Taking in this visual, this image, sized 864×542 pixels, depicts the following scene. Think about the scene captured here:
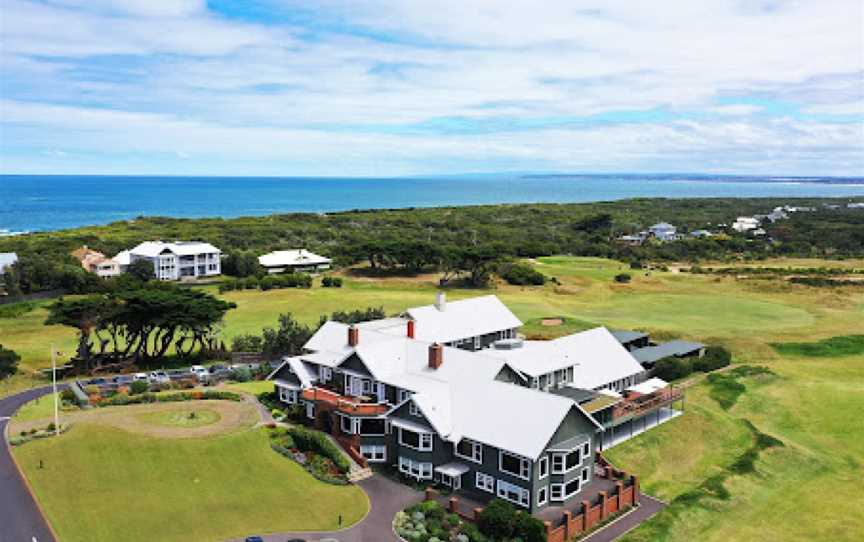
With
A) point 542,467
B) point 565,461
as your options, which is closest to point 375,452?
point 542,467

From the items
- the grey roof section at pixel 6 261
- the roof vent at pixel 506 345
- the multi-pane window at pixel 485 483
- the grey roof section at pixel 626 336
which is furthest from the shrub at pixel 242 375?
the grey roof section at pixel 6 261

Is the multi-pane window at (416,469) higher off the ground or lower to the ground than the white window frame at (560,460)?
lower

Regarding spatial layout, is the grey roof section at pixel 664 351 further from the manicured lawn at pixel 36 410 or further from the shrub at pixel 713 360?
the manicured lawn at pixel 36 410

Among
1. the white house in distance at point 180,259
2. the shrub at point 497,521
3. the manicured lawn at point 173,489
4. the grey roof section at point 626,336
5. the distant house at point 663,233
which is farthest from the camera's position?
the distant house at point 663,233

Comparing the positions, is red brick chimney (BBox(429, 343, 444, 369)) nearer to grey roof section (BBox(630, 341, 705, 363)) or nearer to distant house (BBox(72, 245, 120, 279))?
grey roof section (BBox(630, 341, 705, 363))

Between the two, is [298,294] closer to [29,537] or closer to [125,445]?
[125,445]

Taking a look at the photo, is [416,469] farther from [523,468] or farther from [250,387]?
[250,387]

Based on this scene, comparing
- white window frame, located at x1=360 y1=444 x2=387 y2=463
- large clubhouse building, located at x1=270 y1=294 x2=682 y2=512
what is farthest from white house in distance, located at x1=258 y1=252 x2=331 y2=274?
white window frame, located at x1=360 y1=444 x2=387 y2=463
